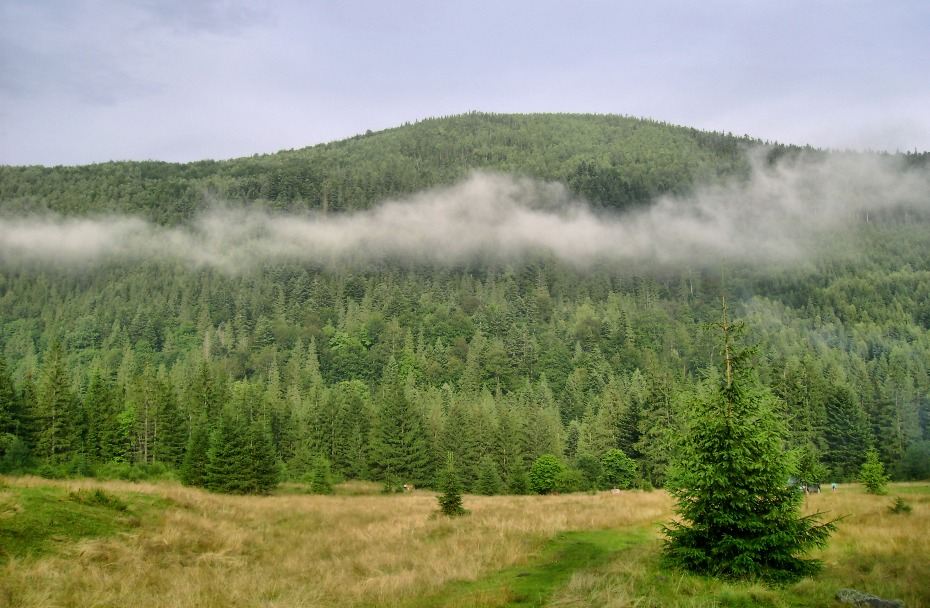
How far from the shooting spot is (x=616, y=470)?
69.1 metres

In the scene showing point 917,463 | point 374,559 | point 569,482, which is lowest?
point 569,482

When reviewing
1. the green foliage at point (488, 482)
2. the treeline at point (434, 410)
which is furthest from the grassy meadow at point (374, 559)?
the green foliage at point (488, 482)

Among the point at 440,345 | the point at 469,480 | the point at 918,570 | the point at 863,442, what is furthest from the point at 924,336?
the point at 918,570

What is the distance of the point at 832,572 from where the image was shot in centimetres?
1516

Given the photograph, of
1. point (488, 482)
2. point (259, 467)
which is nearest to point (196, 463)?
point (259, 467)

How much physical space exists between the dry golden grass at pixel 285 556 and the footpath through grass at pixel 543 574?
599 mm

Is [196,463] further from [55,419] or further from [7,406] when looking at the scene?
[55,419]

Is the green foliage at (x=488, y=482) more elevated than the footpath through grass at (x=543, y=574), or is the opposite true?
the footpath through grass at (x=543, y=574)

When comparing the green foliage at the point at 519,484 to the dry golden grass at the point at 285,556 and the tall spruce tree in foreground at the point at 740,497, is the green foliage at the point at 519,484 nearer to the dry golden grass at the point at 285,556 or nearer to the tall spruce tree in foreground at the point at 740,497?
the dry golden grass at the point at 285,556

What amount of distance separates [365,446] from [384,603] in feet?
239

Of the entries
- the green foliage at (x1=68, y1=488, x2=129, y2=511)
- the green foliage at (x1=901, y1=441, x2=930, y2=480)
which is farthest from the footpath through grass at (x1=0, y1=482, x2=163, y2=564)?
the green foliage at (x1=901, y1=441, x2=930, y2=480)

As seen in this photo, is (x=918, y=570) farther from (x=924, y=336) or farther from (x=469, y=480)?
(x=924, y=336)

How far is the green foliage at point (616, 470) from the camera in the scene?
6819cm

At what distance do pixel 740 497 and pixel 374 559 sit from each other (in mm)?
11367
